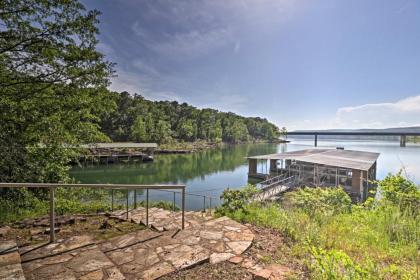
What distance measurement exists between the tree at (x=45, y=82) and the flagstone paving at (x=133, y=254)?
12.1 feet

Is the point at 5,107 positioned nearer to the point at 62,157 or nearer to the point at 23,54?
the point at 23,54

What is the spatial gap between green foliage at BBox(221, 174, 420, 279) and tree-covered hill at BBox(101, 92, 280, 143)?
104 ft

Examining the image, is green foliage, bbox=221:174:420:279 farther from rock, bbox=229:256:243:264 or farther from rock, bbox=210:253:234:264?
rock, bbox=210:253:234:264

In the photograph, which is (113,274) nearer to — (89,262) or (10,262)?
(89,262)

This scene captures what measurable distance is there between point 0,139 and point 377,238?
7109 mm

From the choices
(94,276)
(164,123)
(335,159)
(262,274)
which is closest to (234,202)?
(262,274)

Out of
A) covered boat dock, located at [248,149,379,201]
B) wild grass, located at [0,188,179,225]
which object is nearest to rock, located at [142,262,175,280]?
wild grass, located at [0,188,179,225]

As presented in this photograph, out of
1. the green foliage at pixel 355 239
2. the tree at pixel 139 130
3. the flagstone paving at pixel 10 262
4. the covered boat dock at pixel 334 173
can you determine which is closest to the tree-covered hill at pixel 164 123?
the tree at pixel 139 130

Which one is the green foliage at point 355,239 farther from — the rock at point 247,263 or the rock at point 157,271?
the rock at point 157,271

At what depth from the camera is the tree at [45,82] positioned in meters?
4.66

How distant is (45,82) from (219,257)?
5466mm

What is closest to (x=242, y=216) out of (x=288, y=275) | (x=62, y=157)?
(x=288, y=275)

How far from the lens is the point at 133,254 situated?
2.38 meters

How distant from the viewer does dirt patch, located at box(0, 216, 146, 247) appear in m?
2.84
